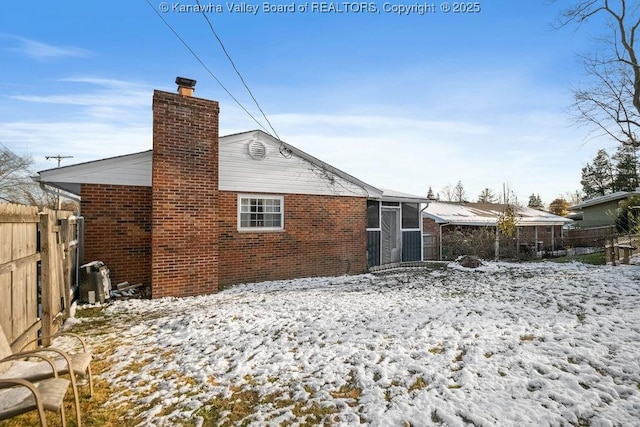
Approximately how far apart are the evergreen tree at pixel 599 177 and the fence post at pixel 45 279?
2306 inches

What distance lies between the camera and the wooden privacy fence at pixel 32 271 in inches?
135

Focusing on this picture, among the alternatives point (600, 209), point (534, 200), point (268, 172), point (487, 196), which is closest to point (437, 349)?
point (268, 172)

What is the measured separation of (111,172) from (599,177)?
193ft

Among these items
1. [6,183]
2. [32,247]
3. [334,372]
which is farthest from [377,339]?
[6,183]

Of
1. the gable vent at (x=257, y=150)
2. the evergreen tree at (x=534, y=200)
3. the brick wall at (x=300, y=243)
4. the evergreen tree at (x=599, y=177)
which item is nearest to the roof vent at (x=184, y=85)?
the gable vent at (x=257, y=150)

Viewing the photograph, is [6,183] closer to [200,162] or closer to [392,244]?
[200,162]

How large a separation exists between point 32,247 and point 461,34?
10060mm

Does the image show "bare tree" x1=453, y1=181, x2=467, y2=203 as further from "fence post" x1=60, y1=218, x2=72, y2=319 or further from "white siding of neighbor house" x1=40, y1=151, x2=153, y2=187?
"fence post" x1=60, y1=218, x2=72, y2=319

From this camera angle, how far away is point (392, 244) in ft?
42.9

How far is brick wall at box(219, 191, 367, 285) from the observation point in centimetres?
906

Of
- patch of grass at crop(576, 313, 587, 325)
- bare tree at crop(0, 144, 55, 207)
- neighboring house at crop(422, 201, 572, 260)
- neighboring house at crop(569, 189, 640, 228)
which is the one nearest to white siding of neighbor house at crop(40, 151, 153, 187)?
patch of grass at crop(576, 313, 587, 325)

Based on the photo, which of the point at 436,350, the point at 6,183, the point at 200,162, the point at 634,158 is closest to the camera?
the point at 436,350

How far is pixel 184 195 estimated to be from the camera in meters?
7.80

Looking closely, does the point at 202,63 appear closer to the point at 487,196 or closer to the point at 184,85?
the point at 184,85
